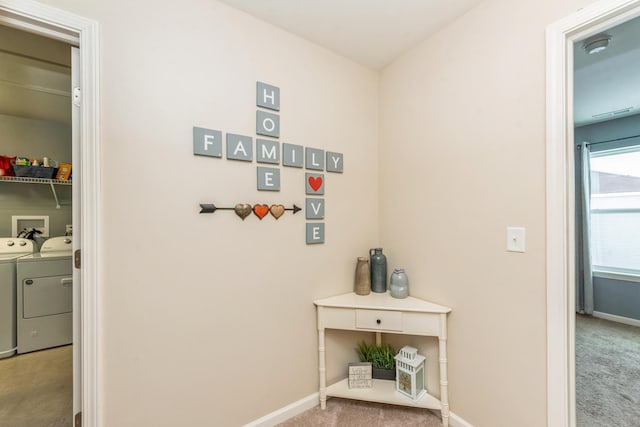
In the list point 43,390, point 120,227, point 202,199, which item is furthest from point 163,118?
point 43,390

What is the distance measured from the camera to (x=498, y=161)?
4.55 ft

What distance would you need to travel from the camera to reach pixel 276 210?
161cm

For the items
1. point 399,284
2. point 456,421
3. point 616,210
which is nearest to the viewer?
point 456,421

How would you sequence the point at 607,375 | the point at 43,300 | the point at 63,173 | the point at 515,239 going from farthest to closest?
the point at 63,173 < the point at 43,300 < the point at 607,375 < the point at 515,239

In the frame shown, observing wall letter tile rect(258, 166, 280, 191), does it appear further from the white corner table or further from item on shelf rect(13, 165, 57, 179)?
item on shelf rect(13, 165, 57, 179)

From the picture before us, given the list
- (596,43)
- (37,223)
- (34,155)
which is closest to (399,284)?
(596,43)

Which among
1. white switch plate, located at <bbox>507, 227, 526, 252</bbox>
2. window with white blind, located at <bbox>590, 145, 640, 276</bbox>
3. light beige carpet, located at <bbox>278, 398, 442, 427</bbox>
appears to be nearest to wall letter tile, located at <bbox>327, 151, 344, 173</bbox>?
white switch plate, located at <bbox>507, 227, 526, 252</bbox>

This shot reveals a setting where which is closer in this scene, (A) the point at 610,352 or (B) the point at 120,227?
(B) the point at 120,227

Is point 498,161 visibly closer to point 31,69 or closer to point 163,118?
point 163,118

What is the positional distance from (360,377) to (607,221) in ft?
12.4

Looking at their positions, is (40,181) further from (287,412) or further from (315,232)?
(287,412)

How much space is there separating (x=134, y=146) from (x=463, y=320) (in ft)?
6.31

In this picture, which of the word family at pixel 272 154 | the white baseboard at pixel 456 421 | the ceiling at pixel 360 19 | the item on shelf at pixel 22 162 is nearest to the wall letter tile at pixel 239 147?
the word family at pixel 272 154

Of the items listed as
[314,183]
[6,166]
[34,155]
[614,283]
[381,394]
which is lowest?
[381,394]
